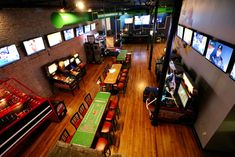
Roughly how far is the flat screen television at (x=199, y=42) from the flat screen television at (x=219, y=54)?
0.34m

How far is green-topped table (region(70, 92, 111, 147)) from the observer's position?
3.38m

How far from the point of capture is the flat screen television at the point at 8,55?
4262 mm

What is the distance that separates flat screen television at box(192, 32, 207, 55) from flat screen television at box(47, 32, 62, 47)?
6258 mm

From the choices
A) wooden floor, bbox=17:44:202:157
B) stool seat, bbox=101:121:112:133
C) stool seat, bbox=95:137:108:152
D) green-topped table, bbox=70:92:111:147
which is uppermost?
green-topped table, bbox=70:92:111:147

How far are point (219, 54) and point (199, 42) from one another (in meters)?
1.50

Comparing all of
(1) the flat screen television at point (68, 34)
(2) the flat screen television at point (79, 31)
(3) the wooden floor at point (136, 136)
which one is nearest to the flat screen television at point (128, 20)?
(2) the flat screen television at point (79, 31)

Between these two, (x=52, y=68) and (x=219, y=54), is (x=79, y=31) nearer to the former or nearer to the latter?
(x=52, y=68)

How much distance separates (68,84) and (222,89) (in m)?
5.78

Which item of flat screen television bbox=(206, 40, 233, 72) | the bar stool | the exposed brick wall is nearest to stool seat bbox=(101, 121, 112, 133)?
the bar stool

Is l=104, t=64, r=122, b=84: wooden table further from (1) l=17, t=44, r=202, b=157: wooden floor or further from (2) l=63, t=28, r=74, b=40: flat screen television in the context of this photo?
(2) l=63, t=28, r=74, b=40: flat screen television

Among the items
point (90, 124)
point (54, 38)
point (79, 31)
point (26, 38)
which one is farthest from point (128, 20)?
point (90, 124)

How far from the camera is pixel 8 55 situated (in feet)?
14.6

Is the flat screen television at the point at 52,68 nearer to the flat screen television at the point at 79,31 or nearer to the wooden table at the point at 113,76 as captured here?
the wooden table at the point at 113,76

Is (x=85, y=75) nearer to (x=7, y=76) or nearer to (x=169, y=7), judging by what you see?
(x=7, y=76)
